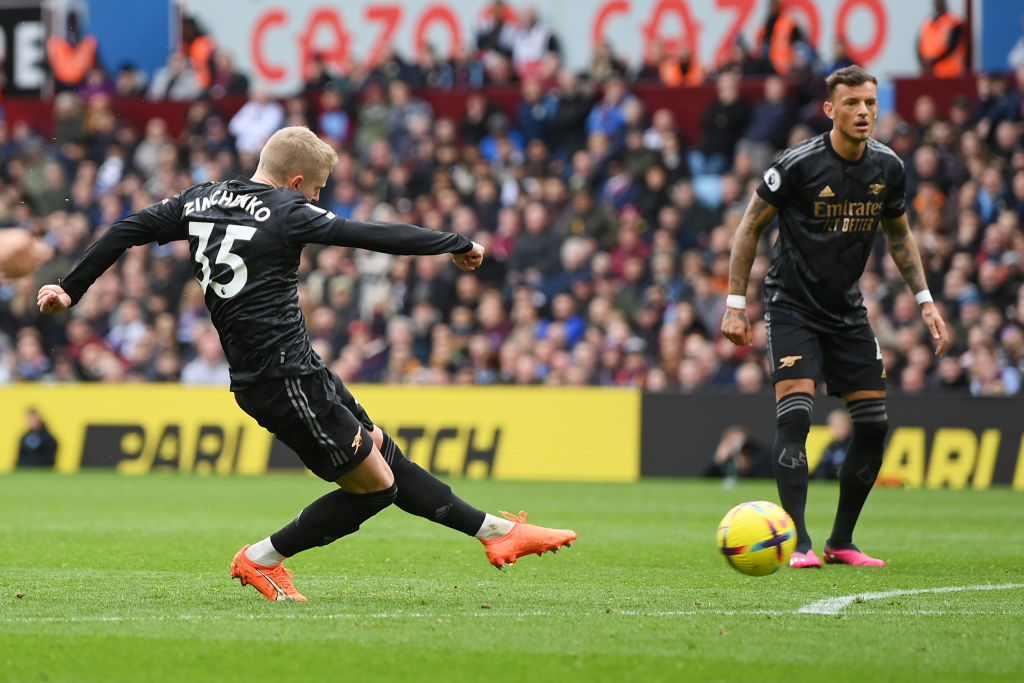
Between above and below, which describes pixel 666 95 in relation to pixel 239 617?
above

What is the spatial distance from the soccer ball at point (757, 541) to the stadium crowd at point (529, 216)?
31.4 ft

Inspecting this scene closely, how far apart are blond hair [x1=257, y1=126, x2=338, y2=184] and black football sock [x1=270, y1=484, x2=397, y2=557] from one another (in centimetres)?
135

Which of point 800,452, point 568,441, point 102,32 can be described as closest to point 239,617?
point 800,452

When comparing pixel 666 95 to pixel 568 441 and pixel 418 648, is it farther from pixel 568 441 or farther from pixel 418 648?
pixel 418 648

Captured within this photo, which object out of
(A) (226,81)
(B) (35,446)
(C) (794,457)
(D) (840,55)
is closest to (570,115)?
(D) (840,55)

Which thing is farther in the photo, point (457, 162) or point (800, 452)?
point (457, 162)

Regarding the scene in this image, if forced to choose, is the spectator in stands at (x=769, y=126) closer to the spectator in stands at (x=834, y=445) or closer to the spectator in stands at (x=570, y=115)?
the spectator in stands at (x=570, y=115)

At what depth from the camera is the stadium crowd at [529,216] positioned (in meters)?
17.2

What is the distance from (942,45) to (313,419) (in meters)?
16.0

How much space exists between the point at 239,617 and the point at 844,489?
12.0 ft

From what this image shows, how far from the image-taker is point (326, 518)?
6.65 m

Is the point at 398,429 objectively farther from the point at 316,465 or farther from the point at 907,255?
the point at 316,465

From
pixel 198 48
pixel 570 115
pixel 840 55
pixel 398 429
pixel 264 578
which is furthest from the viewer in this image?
pixel 198 48

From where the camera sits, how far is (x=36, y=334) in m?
21.4
